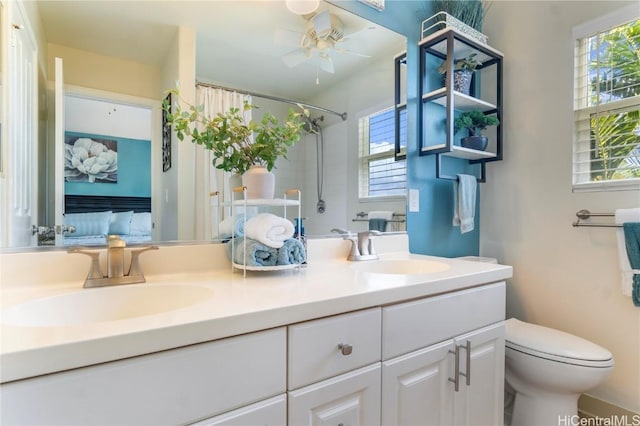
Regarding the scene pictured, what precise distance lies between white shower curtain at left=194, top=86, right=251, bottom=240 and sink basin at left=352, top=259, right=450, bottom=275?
0.59 m

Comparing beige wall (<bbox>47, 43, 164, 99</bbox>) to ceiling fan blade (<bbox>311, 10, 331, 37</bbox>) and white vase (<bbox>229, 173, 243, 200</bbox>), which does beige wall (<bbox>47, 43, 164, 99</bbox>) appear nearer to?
white vase (<bbox>229, 173, 243, 200</bbox>)

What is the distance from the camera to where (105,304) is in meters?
0.86

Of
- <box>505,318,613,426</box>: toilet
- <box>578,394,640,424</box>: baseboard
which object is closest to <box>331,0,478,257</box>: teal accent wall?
<box>505,318,613,426</box>: toilet

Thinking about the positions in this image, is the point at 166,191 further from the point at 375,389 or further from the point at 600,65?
the point at 600,65

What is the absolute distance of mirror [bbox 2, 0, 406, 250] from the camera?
0.98 meters

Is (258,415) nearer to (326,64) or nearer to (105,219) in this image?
(105,219)

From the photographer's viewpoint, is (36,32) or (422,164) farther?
(422,164)

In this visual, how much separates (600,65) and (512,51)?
18.0 inches

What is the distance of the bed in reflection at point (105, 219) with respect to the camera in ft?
3.15

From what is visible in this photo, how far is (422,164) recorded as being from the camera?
1.82 m

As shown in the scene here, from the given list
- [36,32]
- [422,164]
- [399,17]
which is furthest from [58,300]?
[399,17]

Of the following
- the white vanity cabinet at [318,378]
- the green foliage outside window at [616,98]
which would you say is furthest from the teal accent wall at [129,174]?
the green foliage outside window at [616,98]

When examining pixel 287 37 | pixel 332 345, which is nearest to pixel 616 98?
pixel 287 37

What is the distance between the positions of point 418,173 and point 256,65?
1002 mm
